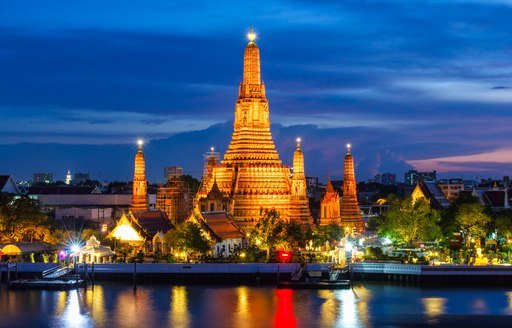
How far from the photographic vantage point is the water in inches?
2292

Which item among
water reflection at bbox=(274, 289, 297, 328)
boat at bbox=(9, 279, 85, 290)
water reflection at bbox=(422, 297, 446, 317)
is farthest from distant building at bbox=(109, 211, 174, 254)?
water reflection at bbox=(422, 297, 446, 317)

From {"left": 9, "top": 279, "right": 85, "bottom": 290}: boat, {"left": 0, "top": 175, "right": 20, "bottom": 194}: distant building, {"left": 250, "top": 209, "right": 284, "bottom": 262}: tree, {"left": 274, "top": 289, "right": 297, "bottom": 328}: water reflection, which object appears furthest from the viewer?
{"left": 0, "top": 175, "right": 20, "bottom": 194}: distant building

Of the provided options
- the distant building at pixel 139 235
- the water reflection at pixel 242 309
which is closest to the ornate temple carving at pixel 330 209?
the distant building at pixel 139 235

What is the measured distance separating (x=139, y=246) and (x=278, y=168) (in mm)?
17666

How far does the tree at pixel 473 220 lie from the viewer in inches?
3361

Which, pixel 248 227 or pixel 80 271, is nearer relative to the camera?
pixel 80 271

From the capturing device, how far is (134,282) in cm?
7138

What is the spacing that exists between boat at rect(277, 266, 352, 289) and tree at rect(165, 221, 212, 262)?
8010mm

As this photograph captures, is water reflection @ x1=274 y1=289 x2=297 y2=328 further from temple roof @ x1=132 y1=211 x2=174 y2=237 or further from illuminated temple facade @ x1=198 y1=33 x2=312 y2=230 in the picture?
illuminated temple facade @ x1=198 y1=33 x2=312 y2=230

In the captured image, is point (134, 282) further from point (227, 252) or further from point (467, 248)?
point (467, 248)

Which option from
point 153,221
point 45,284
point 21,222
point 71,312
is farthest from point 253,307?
point 153,221

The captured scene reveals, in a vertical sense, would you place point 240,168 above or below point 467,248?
above

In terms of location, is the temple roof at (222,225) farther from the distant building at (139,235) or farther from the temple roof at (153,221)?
the temple roof at (153,221)

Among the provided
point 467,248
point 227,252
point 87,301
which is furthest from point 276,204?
point 87,301
